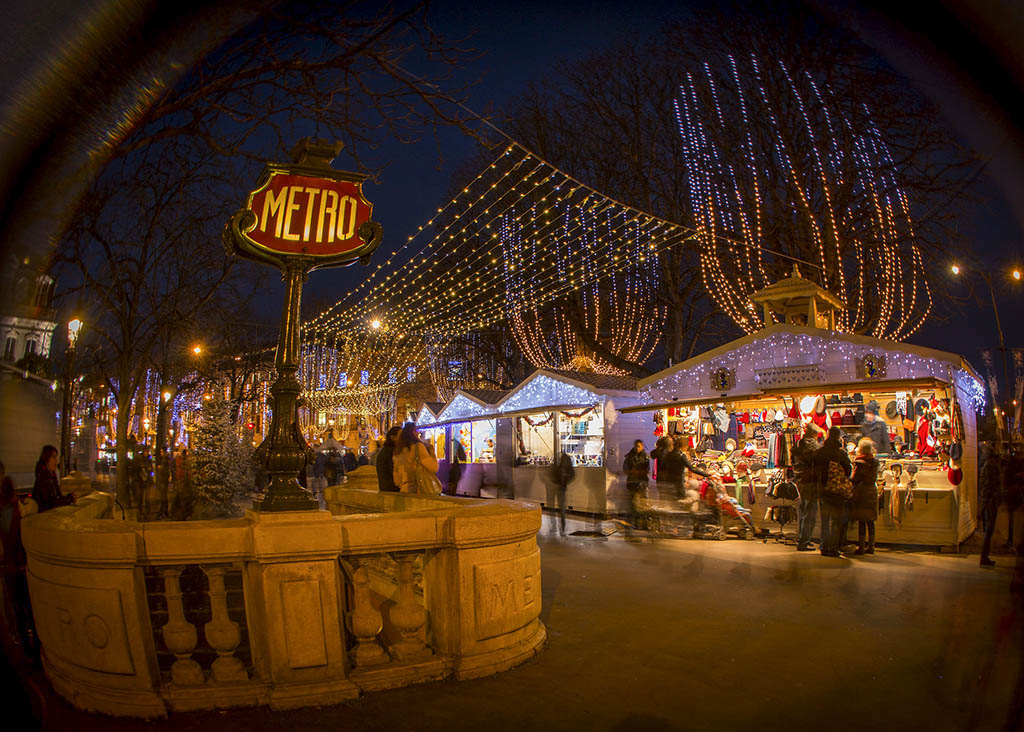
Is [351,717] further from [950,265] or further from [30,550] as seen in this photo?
[950,265]

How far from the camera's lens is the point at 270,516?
4.26m

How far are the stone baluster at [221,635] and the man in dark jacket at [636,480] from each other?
30.8 feet

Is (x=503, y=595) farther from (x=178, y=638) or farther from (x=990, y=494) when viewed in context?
(x=990, y=494)

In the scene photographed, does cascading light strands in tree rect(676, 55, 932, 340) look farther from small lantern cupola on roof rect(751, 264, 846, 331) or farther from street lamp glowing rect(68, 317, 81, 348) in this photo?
street lamp glowing rect(68, 317, 81, 348)

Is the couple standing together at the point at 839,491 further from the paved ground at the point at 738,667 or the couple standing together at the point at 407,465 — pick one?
the couple standing together at the point at 407,465

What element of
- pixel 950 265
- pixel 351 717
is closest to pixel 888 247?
pixel 950 265

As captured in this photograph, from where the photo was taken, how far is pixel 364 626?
14.5 ft

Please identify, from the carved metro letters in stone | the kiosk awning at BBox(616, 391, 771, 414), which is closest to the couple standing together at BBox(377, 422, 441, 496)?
the carved metro letters in stone

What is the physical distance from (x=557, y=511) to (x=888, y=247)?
11412 mm

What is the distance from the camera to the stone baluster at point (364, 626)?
4391mm

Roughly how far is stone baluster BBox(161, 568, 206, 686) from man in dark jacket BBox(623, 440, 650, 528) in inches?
375

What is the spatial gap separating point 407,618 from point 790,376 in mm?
9658

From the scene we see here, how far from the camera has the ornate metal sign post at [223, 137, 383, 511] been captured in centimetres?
536

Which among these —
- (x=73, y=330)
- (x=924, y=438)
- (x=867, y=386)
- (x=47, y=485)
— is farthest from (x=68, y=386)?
(x=924, y=438)
